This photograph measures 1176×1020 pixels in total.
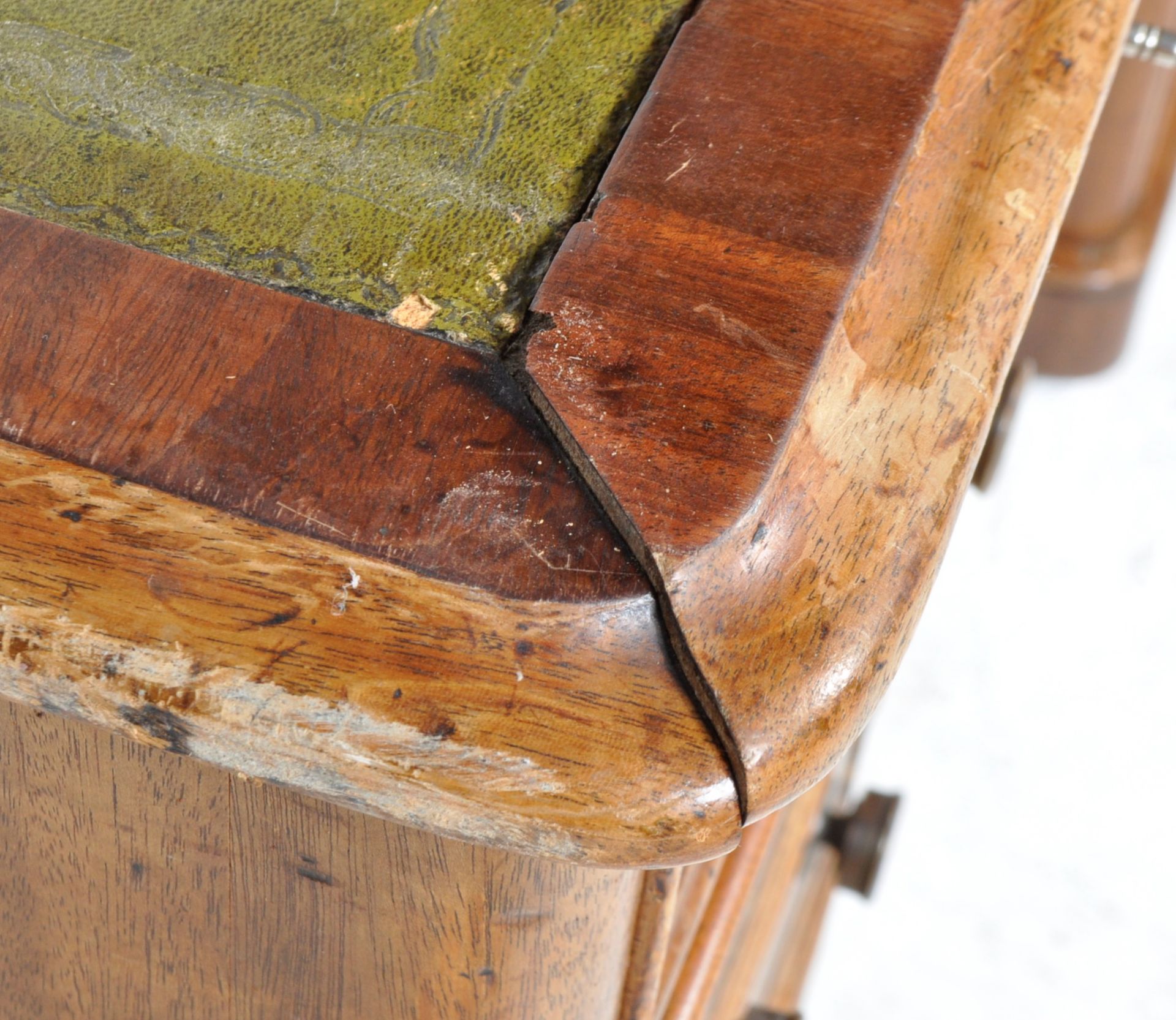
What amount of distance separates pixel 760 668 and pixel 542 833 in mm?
79

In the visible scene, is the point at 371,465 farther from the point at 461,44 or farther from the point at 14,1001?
the point at 14,1001

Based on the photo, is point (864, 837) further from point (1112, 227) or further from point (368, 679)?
point (1112, 227)

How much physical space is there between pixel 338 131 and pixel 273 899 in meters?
0.29

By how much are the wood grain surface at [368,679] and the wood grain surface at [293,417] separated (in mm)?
10

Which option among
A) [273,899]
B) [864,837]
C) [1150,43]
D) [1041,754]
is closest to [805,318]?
[273,899]

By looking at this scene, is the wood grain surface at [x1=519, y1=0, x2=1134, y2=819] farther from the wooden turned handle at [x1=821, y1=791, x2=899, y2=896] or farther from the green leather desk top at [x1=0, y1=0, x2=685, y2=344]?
the wooden turned handle at [x1=821, y1=791, x2=899, y2=896]

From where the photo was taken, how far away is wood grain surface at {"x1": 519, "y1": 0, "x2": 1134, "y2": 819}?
15.6 inches

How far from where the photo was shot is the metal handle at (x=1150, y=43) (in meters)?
0.75

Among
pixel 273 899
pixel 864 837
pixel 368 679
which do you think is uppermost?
pixel 368 679

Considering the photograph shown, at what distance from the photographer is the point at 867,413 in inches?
17.1

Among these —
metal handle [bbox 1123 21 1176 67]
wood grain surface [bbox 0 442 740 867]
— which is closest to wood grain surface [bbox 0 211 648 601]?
wood grain surface [bbox 0 442 740 867]

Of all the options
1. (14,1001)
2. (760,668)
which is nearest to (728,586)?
(760,668)

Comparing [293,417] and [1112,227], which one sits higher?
[293,417]

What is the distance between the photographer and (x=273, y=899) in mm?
498
